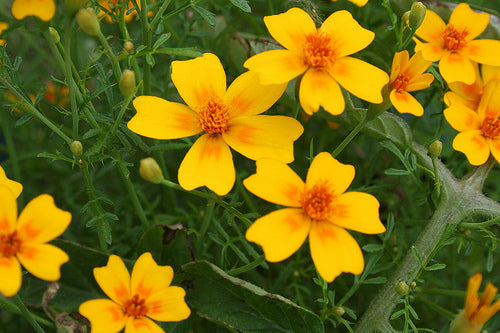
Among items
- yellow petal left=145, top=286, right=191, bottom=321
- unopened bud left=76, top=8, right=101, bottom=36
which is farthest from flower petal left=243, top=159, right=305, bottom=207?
unopened bud left=76, top=8, right=101, bottom=36

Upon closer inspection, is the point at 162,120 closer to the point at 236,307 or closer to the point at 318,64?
the point at 318,64

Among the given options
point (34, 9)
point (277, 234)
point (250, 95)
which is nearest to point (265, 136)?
point (250, 95)

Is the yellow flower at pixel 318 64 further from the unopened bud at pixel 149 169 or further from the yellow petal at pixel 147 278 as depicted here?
the yellow petal at pixel 147 278

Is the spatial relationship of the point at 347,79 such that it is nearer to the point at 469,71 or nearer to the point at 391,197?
the point at 469,71

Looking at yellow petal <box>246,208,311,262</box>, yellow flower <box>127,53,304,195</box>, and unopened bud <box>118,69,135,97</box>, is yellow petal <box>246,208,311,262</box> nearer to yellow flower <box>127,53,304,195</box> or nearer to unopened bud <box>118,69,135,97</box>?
yellow flower <box>127,53,304,195</box>

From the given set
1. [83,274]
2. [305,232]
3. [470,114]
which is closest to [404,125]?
[470,114]
